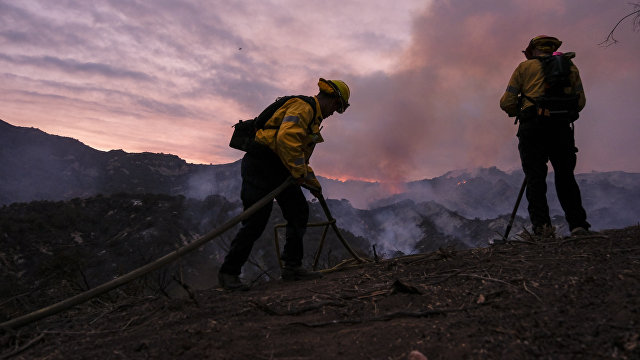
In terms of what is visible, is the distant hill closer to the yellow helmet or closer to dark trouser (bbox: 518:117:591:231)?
the yellow helmet

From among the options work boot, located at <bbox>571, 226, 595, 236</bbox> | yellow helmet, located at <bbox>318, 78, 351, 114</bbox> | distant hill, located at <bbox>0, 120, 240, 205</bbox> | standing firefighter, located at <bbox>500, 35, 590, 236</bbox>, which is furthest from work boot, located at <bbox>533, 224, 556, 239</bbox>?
distant hill, located at <bbox>0, 120, 240, 205</bbox>

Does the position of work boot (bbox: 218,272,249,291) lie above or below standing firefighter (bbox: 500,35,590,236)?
below

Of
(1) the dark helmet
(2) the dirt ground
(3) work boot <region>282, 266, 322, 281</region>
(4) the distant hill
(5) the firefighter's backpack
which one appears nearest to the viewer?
(2) the dirt ground

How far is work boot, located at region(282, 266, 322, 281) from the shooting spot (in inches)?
163

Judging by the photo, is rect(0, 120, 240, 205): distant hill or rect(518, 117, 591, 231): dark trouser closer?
rect(518, 117, 591, 231): dark trouser

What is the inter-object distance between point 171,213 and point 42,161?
44.0 m

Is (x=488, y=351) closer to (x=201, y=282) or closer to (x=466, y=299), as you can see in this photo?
(x=466, y=299)

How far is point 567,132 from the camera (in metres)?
4.22

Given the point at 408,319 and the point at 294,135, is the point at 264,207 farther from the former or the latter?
the point at 408,319

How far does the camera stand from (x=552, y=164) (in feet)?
14.0

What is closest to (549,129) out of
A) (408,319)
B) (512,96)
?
(512,96)

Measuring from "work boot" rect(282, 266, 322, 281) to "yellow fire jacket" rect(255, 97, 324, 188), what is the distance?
1.02 m

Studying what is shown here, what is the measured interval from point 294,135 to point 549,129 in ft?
9.59

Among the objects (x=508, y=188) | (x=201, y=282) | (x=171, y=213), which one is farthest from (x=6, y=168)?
(x=508, y=188)
